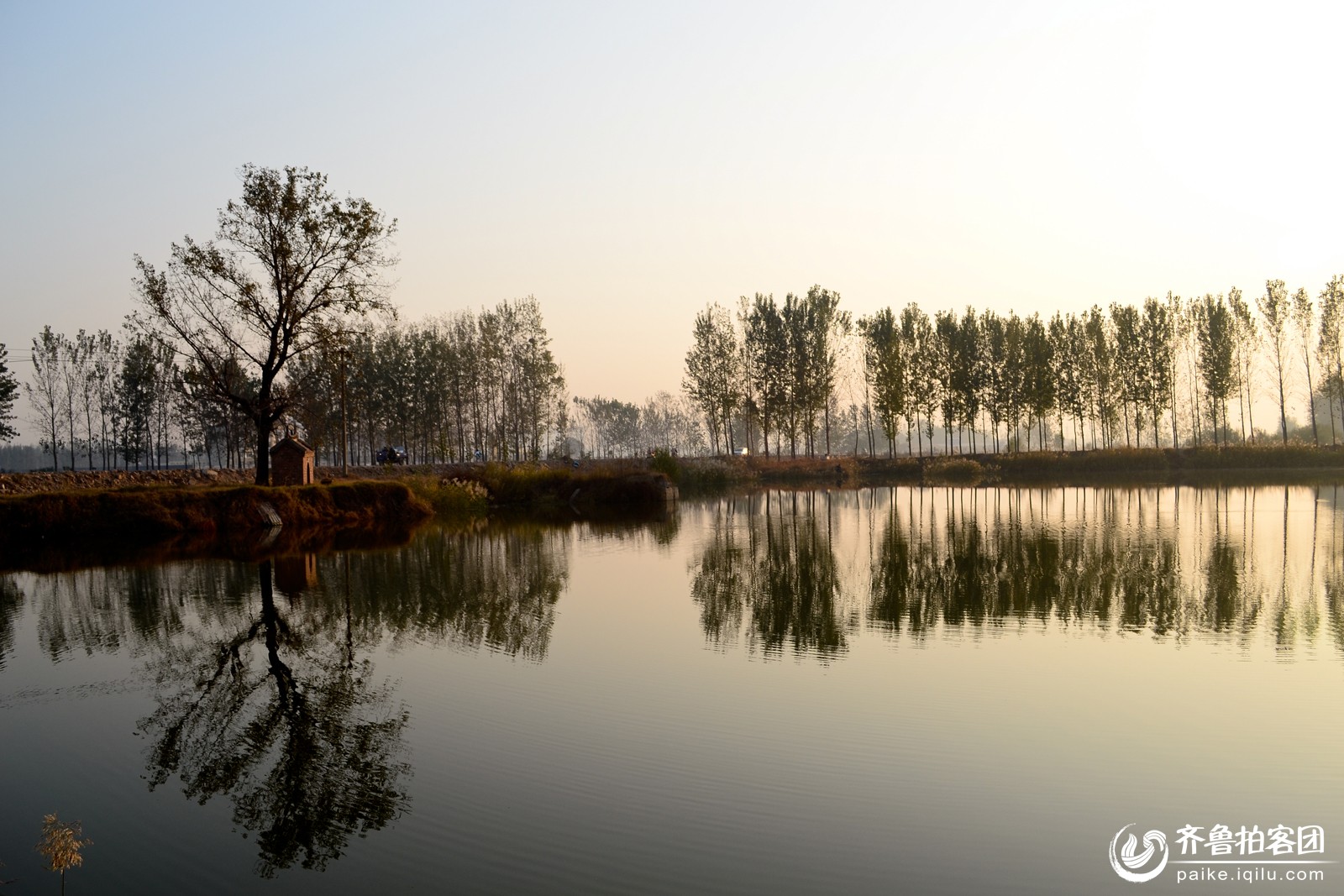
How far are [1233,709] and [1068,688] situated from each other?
50.2 inches

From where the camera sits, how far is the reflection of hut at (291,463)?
3200cm

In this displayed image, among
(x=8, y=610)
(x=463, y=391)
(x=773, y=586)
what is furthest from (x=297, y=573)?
(x=463, y=391)

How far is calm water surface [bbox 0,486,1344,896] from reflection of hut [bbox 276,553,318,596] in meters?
0.37

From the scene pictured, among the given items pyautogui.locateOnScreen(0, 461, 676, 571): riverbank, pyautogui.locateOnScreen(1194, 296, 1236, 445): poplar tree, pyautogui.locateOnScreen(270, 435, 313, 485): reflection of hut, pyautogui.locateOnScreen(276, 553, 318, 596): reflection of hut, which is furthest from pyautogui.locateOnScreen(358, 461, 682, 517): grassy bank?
pyautogui.locateOnScreen(1194, 296, 1236, 445): poplar tree

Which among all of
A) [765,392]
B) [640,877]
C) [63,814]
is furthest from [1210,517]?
[765,392]

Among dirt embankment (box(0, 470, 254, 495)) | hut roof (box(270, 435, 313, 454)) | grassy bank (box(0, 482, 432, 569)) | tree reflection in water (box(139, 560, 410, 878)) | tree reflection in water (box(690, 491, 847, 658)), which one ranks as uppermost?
hut roof (box(270, 435, 313, 454))

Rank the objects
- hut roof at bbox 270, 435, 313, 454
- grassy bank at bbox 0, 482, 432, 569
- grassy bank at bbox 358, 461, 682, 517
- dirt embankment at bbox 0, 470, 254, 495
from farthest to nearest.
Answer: grassy bank at bbox 358, 461, 682, 517 < hut roof at bbox 270, 435, 313, 454 < dirt embankment at bbox 0, 470, 254, 495 < grassy bank at bbox 0, 482, 432, 569

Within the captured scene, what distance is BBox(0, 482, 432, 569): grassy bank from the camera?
77.6ft

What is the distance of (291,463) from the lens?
32125 millimetres

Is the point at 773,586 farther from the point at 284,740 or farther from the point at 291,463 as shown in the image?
the point at 291,463

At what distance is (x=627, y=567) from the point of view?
1833 centimetres

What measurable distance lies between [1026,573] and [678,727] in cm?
944

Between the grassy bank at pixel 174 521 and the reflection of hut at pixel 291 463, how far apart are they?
2.12 meters

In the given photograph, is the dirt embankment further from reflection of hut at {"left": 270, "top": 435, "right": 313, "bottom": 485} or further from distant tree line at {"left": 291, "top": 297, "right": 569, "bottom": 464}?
distant tree line at {"left": 291, "top": 297, "right": 569, "bottom": 464}
